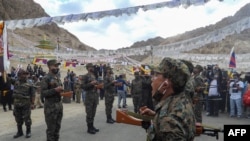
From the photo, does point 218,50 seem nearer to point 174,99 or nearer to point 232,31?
point 232,31

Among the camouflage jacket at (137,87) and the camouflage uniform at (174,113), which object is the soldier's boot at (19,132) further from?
the camouflage uniform at (174,113)

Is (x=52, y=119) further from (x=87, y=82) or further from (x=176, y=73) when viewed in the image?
(x=176, y=73)

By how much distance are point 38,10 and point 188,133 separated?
91.3 metres

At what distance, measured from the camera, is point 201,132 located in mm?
2908

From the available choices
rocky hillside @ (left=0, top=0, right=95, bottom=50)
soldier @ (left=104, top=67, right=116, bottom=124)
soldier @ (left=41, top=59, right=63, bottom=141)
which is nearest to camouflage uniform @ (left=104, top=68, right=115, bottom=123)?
soldier @ (left=104, top=67, right=116, bottom=124)

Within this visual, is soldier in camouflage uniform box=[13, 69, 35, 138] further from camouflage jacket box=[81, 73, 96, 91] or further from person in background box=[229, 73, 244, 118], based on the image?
person in background box=[229, 73, 244, 118]

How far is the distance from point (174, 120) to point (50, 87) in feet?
15.5

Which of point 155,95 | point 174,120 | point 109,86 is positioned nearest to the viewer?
point 174,120

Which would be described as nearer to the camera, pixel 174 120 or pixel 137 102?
pixel 174 120

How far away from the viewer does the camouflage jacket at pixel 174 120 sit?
2125 mm

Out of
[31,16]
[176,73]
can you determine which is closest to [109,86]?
[176,73]

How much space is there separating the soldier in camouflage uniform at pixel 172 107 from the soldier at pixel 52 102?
4225 mm

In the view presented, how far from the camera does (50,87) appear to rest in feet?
21.2

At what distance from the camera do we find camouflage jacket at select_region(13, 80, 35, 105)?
330 inches
